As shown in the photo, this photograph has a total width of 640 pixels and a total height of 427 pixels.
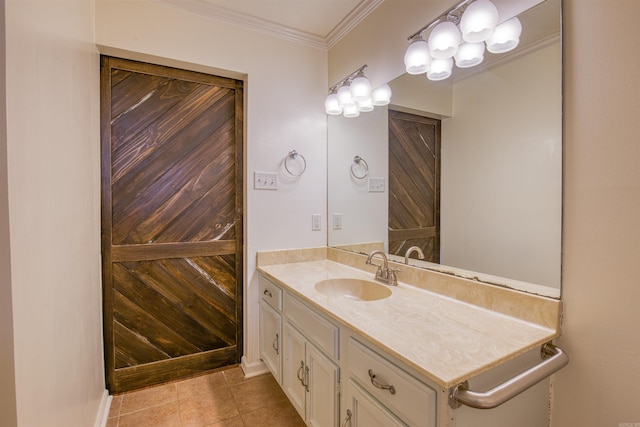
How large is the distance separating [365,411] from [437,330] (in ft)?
1.22

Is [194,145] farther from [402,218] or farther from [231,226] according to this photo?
[402,218]

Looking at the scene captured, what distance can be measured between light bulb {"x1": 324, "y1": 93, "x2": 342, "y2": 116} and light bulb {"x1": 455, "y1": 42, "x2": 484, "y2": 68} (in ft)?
2.87

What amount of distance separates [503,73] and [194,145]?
5.69 ft

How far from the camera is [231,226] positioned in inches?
80.7

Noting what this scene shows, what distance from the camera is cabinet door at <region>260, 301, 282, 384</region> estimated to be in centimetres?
170

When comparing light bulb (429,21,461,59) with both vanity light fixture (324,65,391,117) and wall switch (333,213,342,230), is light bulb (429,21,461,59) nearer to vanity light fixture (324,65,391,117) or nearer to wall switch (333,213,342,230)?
vanity light fixture (324,65,391,117)

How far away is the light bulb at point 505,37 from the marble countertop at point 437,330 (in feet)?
3.46

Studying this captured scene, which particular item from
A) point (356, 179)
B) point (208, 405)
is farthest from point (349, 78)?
point (208, 405)

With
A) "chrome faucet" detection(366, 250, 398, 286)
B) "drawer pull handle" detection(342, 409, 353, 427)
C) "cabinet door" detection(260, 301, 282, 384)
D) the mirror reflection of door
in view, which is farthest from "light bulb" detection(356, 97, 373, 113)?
"drawer pull handle" detection(342, 409, 353, 427)

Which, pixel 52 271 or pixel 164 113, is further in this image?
pixel 164 113

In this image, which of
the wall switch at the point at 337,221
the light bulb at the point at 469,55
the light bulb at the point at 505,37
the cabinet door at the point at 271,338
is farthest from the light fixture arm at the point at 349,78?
the cabinet door at the point at 271,338

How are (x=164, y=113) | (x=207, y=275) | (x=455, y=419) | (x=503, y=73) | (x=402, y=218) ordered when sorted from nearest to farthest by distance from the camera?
(x=455, y=419) → (x=503, y=73) → (x=402, y=218) → (x=164, y=113) → (x=207, y=275)

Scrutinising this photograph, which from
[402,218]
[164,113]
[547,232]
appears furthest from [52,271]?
[547,232]

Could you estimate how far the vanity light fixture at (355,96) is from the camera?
1.80 meters
